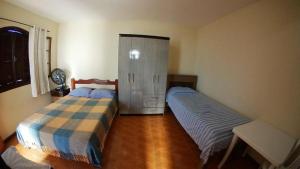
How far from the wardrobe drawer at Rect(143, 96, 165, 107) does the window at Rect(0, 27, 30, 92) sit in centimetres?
245

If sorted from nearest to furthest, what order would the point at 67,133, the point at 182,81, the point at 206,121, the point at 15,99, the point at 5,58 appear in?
1. the point at 67,133
2. the point at 206,121
3. the point at 5,58
4. the point at 15,99
5. the point at 182,81

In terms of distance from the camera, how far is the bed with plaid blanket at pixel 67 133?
159 cm

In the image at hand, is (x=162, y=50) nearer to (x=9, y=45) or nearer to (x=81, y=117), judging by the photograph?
(x=81, y=117)

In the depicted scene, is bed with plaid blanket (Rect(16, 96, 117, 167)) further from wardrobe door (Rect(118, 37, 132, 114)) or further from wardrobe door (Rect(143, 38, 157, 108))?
wardrobe door (Rect(143, 38, 157, 108))

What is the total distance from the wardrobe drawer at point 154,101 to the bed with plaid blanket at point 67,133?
1.17 m

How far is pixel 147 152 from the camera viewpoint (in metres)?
2.00

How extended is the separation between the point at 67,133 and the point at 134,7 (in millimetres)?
2229

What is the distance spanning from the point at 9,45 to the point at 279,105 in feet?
13.7

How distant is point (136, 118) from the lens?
3080mm

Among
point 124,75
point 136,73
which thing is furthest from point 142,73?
point 124,75

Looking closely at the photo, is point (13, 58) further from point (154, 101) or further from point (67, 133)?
point (154, 101)

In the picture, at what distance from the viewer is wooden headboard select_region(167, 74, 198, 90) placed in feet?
11.2

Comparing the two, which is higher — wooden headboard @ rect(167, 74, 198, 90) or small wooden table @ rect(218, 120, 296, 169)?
wooden headboard @ rect(167, 74, 198, 90)

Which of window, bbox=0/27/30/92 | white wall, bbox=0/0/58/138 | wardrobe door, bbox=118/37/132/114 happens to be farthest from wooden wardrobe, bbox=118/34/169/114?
window, bbox=0/27/30/92
